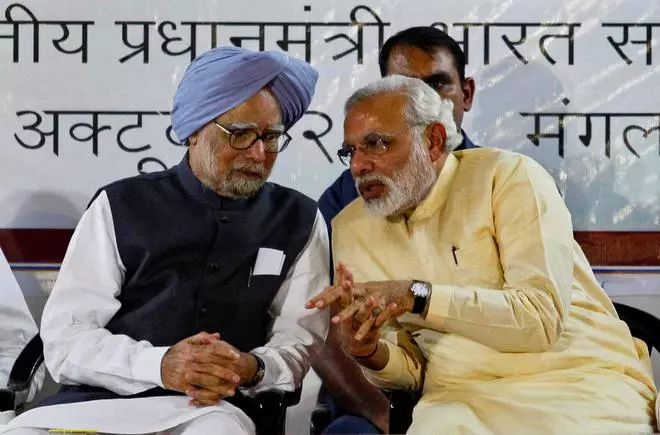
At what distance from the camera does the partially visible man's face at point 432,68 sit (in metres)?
4.52

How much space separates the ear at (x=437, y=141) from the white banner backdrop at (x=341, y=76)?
924mm

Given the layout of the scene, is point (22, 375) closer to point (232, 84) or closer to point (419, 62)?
point (232, 84)

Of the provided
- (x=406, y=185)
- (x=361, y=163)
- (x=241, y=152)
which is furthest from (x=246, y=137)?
(x=406, y=185)

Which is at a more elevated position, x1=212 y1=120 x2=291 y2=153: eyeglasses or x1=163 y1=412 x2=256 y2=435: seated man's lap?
x1=212 y1=120 x2=291 y2=153: eyeglasses

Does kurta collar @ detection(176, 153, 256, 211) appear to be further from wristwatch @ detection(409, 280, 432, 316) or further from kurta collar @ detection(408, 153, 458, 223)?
wristwatch @ detection(409, 280, 432, 316)

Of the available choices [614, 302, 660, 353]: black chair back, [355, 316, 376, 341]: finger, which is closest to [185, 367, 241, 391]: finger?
[355, 316, 376, 341]: finger

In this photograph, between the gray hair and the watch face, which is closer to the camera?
the watch face

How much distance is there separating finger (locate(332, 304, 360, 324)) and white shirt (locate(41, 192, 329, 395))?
456mm

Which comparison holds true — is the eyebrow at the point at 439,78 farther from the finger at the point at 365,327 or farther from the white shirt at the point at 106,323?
the finger at the point at 365,327

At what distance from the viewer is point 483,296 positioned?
11.3ft

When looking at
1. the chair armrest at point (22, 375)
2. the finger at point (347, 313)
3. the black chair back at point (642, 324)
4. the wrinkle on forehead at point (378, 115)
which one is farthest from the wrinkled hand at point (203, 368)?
the black chair back at point (642, 324)

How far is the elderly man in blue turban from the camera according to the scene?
3.59 meters

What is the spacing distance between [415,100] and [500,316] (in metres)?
0.82

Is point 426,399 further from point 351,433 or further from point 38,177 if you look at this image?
point 38,177
